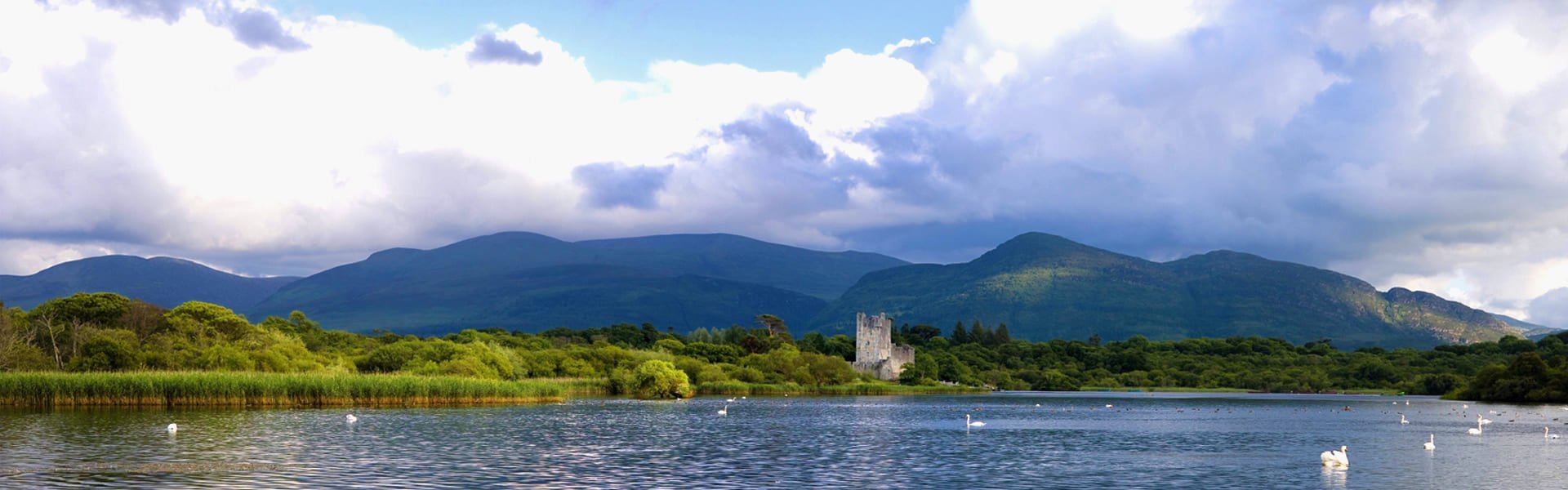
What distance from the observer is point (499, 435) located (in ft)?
169

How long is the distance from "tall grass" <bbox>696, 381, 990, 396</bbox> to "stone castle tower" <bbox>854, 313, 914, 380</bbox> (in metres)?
11.7

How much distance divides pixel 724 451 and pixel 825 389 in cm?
9705

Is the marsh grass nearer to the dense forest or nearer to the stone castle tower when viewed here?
the dense forest

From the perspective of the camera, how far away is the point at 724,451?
46594 mm

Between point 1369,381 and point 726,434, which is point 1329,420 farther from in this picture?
point 1369,381

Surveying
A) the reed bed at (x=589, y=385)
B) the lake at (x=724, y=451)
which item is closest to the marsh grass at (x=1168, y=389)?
the reed bed at (x=589, y=385)

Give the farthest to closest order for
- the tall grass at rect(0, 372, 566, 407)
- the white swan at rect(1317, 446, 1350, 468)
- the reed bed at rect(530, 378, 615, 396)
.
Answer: the reed bed at rect(530, 378, 615, 396) < the tall grass at rect(0, 372, 566, 407) < the white swan at rect(1317, 446, 1350, 468)

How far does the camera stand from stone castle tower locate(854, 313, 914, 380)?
17525cm

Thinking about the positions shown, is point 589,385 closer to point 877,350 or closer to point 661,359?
point 661,359

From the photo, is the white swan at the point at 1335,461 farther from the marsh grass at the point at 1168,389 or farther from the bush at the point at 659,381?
the marsh grass at the point at 1168,389

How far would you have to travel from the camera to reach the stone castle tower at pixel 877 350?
175250 millimetres

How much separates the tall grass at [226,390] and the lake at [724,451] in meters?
3.28

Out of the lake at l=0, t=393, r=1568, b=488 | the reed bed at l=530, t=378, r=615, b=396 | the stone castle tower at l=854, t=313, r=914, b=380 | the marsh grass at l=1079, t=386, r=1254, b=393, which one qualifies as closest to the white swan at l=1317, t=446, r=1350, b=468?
the lake at l=0, t=393, r=1568, b=488

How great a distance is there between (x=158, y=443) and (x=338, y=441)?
608cm
